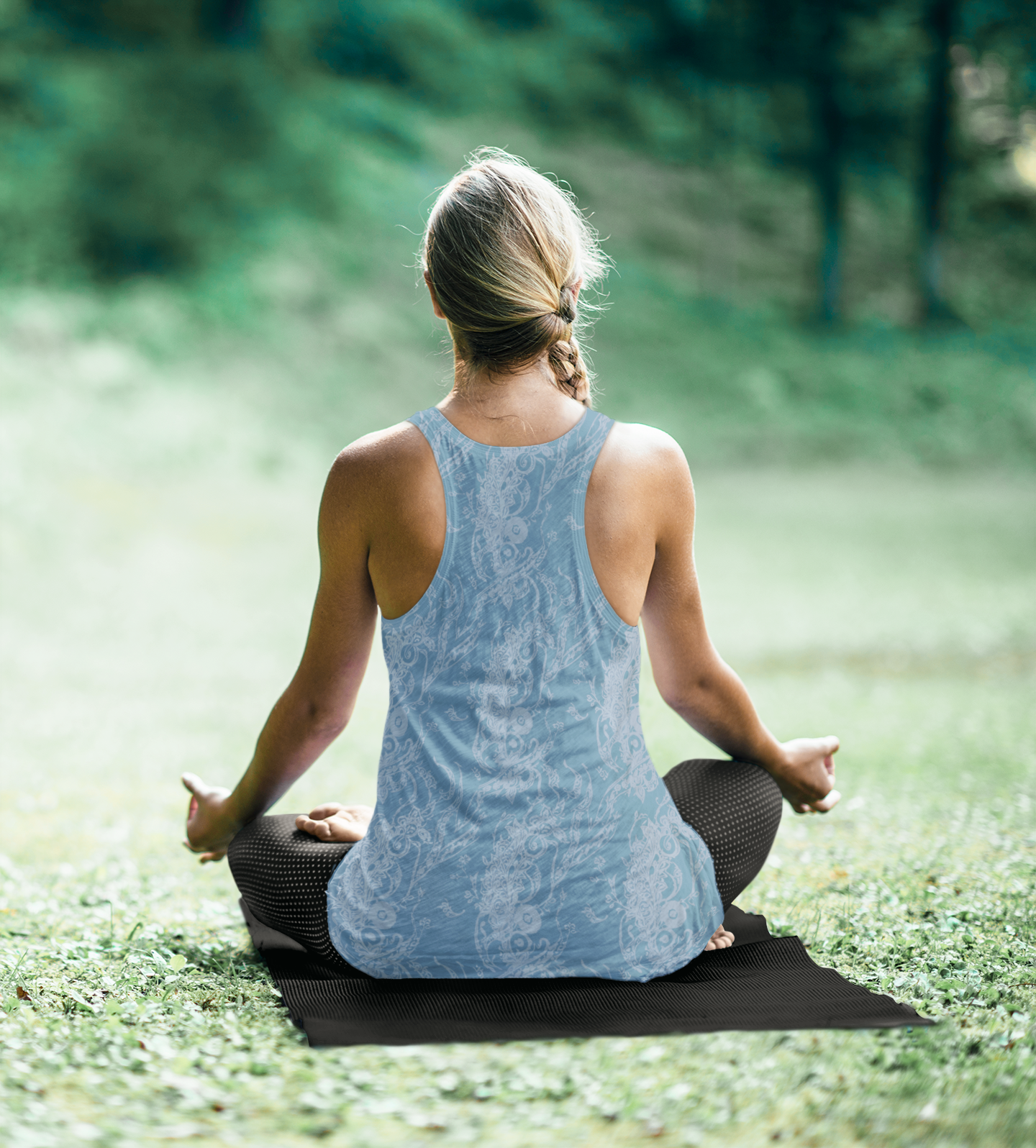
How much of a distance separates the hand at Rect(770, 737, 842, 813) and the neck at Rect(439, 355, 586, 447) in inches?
42.2

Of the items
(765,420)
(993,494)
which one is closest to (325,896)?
(993,494)

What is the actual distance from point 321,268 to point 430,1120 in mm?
24717

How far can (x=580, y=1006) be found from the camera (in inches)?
103

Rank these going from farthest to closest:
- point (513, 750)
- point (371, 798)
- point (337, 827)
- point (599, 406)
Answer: point (599, 406) < point (371, 798) < point (337, 827) < point (513, 750)

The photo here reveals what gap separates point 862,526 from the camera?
18.2 m

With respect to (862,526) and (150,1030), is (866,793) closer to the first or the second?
(150,1030)

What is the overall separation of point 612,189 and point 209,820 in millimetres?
29830

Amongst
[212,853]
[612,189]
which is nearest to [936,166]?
[612,189]

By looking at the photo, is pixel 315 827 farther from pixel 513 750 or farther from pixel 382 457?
pixel 382 457

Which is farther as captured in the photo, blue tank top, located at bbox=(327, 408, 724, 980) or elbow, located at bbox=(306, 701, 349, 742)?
elbow, located at bbox=(306, 701, 349, 742)

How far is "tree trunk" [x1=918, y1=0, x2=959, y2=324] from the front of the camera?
1162 inches

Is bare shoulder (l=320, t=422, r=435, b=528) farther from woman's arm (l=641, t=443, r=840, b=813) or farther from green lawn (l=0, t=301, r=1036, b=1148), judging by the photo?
green lawn (l=0, t=301, r=1036, b=1148)

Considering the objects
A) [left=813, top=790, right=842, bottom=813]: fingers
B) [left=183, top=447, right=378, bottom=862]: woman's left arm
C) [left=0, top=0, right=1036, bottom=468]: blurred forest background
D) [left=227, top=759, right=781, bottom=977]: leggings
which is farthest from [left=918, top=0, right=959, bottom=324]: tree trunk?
[left=183, top=447, right=378, bottom=862]: woman's left arm

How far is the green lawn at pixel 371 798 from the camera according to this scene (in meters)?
2.27
